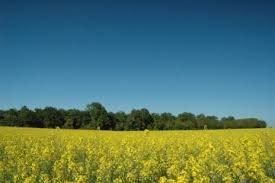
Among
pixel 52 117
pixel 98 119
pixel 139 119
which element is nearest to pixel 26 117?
pixel 52 117

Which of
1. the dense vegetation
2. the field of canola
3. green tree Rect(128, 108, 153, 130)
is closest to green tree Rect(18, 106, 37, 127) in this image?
the dense vegetation

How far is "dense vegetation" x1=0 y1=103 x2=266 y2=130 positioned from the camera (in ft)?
255

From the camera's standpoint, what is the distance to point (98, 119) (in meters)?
85.0

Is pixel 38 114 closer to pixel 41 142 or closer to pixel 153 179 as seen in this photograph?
pixel 41 142

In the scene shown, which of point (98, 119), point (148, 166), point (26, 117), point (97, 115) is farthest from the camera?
point (97, 115)

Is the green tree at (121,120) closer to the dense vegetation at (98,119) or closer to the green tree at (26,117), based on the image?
the dense vegetation at (98,119)

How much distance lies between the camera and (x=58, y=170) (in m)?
12.2

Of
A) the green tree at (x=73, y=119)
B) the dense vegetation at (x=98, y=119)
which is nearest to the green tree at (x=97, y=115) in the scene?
the dense vegetation at (x=98, y=119)

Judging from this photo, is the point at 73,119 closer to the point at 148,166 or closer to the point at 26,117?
the point at 26,117

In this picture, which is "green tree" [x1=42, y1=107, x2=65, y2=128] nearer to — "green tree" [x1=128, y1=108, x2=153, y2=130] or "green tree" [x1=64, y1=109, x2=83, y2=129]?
"green tree" [x1=64, y1=109, x2=83, y2=129]

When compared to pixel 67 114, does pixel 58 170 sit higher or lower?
lower

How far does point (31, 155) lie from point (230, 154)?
7282 millimetres

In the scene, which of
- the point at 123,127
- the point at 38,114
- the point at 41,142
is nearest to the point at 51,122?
the point at 38,114

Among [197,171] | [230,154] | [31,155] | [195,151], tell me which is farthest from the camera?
[195,151]
